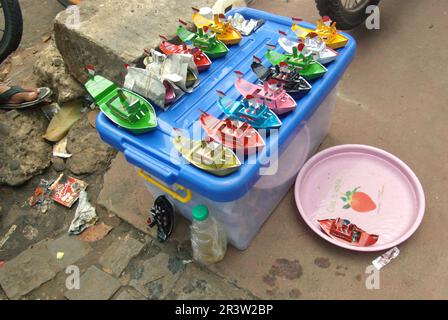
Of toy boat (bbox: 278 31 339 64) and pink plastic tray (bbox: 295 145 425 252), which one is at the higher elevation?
toy boat (bbox: 278 31 339 64)

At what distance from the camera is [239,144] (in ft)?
3.29

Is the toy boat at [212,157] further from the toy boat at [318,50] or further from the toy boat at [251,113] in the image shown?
the toy boat at [318,50]

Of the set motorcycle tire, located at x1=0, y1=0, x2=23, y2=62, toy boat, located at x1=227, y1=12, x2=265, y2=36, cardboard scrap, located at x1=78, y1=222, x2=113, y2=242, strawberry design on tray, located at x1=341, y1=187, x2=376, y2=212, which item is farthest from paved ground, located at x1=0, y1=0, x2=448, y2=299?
motorcycle tire, located at x1=0, y1=0, x2=23, y2=62

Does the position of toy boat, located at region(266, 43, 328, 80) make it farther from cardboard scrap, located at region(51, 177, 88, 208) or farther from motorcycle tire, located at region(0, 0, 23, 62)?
motorcycle tire, located at region(0, 0, 23, 62)

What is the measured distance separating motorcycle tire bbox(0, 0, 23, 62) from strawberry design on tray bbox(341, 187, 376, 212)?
1633mm

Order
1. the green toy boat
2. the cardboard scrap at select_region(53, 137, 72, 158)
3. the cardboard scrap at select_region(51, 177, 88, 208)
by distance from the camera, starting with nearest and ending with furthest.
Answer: the green toy boat < the cardboard scrap at select_region(51, 177, 88, 208) < the cardboard scrap at select_region(53, 137, 72, 158)

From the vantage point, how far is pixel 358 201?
1379mm

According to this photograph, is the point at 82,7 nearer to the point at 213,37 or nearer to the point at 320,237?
the point at 213,37

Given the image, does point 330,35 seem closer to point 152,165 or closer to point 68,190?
point 152,165

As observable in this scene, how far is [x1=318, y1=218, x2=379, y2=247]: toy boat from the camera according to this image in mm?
1250

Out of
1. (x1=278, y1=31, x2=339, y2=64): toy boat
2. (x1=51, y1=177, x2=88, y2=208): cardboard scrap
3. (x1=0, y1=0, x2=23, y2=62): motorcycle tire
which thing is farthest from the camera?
(x1=0, y1=0, x2=23, y2=62): motorcycle tire

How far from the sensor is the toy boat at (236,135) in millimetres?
1008

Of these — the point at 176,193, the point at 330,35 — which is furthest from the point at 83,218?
the point at 330,35

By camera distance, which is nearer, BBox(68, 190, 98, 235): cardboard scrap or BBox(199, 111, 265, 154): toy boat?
BBox(199, 111, 265, 154): toy boat
